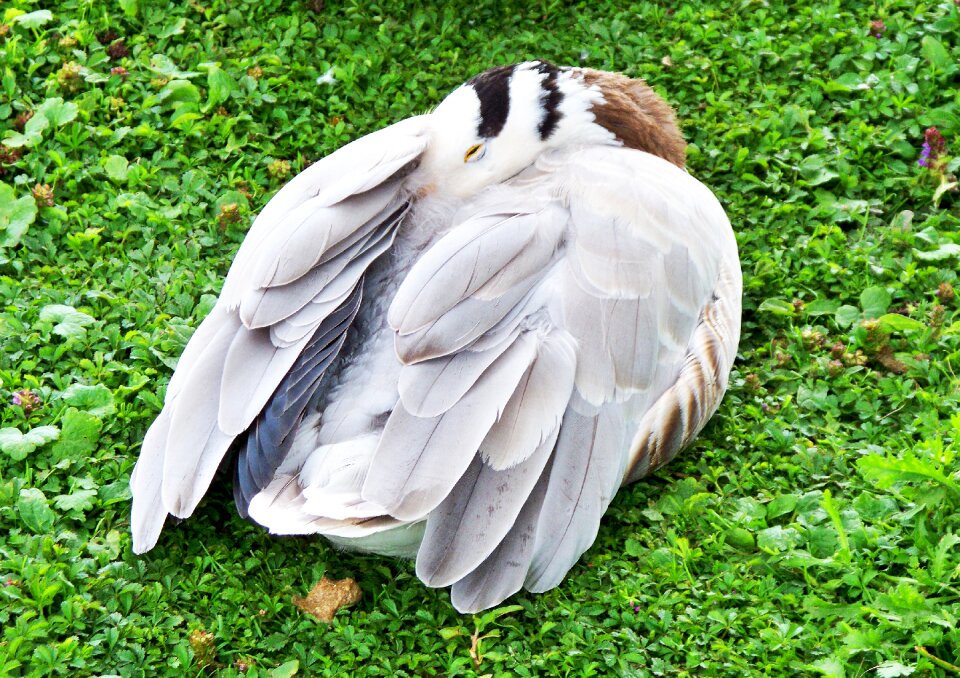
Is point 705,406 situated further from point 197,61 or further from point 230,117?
point 197,61

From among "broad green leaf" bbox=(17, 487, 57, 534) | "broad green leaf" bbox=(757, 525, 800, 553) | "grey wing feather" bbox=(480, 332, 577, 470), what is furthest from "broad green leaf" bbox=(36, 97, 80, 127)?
"broad green leaf" bbox=(757, 525, 800, 553)

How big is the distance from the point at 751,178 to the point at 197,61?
2.72m

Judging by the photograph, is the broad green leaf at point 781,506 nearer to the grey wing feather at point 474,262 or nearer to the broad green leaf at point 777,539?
the broad green leaf at point 777,539

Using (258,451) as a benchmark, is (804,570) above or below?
below

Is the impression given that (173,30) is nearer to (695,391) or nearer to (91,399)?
(91,399)

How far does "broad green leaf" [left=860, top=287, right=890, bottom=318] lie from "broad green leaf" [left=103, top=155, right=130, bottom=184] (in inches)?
126

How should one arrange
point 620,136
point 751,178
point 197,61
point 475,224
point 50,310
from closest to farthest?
point 475,224
point 620,136
point 50,310
point 751,178
point 197,61

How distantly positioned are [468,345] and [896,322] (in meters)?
1.93

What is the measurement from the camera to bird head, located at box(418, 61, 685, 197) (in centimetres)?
→ 427

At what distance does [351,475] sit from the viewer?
3627mm

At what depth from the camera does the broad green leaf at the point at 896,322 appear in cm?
470

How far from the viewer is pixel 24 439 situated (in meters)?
4.24

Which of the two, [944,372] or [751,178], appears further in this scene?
[751,178]

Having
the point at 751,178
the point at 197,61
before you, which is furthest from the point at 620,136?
the point at 197,61
